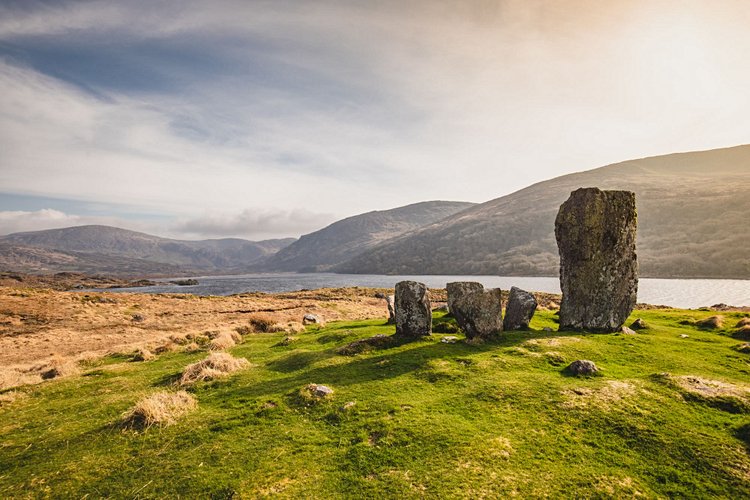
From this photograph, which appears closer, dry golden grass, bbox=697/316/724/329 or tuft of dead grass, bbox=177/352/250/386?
tuft of dead grass, bbox=177/352/250/386

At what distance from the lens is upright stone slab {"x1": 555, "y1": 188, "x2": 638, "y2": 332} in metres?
20.2

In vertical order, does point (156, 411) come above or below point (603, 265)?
below

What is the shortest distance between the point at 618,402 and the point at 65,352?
1440 inches

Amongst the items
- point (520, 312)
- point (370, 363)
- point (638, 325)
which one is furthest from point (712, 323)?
point (370, 363)

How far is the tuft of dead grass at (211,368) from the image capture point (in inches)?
621

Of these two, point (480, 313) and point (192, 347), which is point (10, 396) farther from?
point (480, 313)

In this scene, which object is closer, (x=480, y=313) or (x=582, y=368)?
(x=582, y=368)

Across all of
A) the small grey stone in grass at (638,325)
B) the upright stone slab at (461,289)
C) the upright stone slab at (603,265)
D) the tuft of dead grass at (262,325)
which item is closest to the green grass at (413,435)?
the upright stone slab at (461,289)

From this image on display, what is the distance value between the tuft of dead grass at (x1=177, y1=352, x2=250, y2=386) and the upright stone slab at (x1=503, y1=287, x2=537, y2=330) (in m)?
15.9

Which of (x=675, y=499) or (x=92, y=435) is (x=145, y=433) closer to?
(x=92, y=435)

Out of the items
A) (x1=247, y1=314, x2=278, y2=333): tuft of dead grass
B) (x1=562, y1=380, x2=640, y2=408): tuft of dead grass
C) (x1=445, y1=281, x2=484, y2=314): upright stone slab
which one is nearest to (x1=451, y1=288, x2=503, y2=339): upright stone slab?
(x1=445, y1=281, x2=484, y2=314): upright stone slab

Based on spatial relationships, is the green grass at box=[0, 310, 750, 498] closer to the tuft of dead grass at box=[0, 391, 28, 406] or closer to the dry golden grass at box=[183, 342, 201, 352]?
the tuft of dead grass at box=[0, 391, 28, 406]

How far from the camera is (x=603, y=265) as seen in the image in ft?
66.8

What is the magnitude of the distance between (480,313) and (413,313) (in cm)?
371
